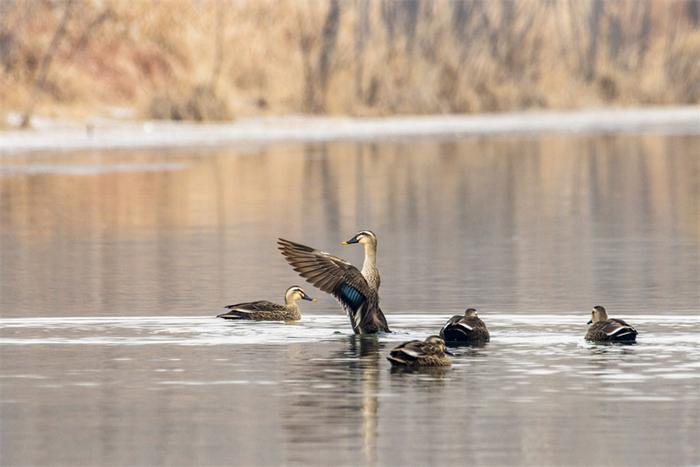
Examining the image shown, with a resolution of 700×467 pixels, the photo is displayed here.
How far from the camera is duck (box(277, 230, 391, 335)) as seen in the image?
41.4 feet

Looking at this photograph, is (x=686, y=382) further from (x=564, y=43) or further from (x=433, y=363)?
(x=564, y=43)

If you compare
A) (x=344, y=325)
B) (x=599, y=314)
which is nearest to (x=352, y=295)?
(x=344, y=325)

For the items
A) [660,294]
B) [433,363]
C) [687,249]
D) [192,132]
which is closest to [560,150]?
[192,132]

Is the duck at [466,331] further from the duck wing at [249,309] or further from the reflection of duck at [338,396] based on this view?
the duck wing at [249,309]

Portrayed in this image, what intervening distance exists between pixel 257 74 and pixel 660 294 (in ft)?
115

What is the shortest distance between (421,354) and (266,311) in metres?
2.60

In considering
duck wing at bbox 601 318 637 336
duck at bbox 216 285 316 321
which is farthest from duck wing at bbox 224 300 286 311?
duck wing at bbox 601 318 637 336

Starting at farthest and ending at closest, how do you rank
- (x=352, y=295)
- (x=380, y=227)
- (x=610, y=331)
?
(x=380, y=227)
(x=352, y=295)
(x=610, y=331)

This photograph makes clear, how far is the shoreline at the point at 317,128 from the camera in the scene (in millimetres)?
39250

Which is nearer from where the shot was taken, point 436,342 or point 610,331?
point 436,342

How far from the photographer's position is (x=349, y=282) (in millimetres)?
12750

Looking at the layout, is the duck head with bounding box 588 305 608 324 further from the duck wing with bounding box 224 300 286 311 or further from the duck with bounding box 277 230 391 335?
the duck wing with bounding box 224 300 286 311

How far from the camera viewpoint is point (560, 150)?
37.1 metres

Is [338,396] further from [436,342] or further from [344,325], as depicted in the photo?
[344,325]
